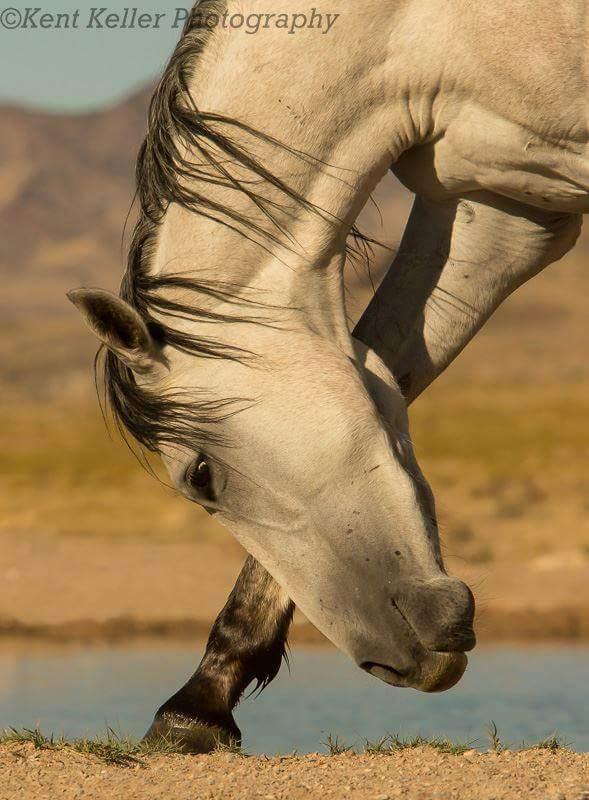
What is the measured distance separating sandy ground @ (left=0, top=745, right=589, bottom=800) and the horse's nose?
40 cm

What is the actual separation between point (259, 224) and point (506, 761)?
1.63m

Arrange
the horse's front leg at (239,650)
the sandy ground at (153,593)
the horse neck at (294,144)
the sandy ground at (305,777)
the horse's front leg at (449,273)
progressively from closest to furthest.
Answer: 1. the sandy ground at (305,777)
2. the horse neck at (294,144)
3. the horse's front leg at (449,273)
4. the horse's front leg at (239,650)
5. the sandy ground at (153,593)

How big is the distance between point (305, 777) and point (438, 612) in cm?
67

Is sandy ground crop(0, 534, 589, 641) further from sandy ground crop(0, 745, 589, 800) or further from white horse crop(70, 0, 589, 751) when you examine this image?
white horse crop(70, 0, 589, 751)

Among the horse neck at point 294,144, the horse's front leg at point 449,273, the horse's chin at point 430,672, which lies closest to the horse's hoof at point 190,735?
the horse's chin at point 430,672

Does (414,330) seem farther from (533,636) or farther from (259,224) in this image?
(533,636)

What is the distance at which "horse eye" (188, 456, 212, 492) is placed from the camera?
3.58 metres

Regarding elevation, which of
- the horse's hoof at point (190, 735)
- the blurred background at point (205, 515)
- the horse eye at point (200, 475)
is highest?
the horse eye at point (200, 475)

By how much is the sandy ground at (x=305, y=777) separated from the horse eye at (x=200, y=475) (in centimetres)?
78

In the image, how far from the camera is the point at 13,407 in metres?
32.2

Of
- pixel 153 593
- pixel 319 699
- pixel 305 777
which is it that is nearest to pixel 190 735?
pixel 305 777

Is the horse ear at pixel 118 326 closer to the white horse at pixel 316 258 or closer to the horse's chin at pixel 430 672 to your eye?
the white horse at pixel 316 258

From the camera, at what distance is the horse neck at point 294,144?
12.2 feet

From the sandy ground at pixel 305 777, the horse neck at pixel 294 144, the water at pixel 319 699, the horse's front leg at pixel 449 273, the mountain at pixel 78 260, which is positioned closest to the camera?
the sandy ground at pixel 305 777
